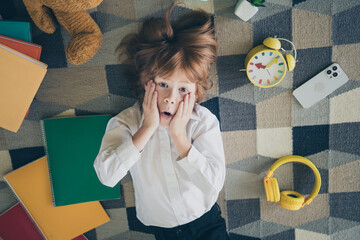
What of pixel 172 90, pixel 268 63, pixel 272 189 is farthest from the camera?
pixel 272 189

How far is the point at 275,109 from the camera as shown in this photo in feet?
2.97

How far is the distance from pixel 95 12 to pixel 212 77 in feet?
1.53

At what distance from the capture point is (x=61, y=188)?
0.92 metres

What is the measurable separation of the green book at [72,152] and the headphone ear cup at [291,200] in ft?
2.32

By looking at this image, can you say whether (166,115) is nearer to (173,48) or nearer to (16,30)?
(173,48)

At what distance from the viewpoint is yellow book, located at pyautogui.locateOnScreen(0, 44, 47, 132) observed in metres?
0.76

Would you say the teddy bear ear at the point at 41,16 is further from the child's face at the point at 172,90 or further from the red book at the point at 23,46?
the child's face at the point at 172,90

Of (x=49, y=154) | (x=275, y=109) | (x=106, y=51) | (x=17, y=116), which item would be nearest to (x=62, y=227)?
(x=49, y=154)

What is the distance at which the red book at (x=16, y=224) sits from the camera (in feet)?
3.13

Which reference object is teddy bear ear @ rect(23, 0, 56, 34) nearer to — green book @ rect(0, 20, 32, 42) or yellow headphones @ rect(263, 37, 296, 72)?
green book @ rect(0, 20, 32, 42)

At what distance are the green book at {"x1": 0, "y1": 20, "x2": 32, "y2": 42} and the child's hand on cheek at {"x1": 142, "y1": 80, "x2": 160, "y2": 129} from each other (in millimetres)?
458

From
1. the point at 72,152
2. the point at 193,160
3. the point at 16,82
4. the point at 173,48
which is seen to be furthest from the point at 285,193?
the point at 16,82

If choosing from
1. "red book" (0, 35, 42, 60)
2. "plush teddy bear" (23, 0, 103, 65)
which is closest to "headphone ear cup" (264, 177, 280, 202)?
"plush teddy bear" (23, 0, 103, 65)

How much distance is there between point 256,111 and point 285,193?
13.3 inches
